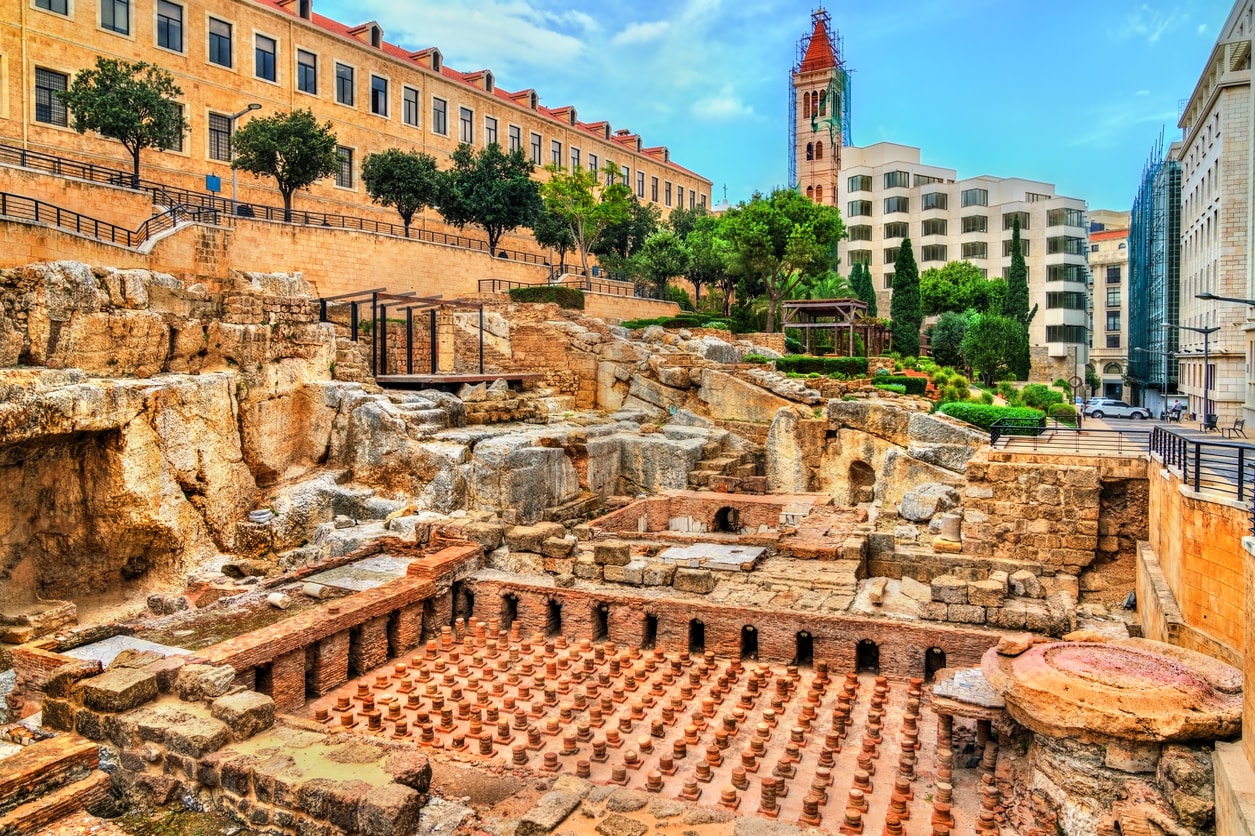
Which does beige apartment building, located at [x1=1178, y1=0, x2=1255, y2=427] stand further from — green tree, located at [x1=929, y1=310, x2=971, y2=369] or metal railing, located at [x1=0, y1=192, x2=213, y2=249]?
metal railing, located at [x1=0, y1=192, x2=213, y2=249]

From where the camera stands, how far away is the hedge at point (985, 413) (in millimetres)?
20562

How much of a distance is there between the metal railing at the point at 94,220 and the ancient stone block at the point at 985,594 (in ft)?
71.5

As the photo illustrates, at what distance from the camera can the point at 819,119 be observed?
237 feet

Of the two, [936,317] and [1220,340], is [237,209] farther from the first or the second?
[936,317]

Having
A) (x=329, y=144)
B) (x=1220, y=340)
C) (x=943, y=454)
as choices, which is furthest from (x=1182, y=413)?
(x=329, y=144)

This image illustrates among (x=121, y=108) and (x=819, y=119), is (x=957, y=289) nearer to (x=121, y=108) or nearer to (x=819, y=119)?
(x=819, y=119)

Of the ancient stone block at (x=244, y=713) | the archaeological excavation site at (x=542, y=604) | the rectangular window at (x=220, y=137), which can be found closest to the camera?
the archaeological excavation site at (x=542, y=604)

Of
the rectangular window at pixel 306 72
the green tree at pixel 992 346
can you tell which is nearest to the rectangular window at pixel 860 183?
the green tree at pixel 992 346

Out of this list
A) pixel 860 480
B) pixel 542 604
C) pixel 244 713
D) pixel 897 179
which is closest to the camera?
pixel 244 713

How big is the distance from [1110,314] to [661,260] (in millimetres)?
45603

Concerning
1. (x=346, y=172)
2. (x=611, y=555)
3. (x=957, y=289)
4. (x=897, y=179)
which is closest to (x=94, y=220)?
(x=611, y=555)

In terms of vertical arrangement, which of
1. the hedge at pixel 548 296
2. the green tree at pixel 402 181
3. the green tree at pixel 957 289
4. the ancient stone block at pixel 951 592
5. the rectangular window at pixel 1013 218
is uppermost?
the rectangular window at pixel 1013 218

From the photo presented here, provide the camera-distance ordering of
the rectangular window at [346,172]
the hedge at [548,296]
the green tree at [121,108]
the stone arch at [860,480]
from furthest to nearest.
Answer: the rectangular window at [346,172] < the hedge at [548,296] < the green tree at [121,108] < the stone arch at [860,480]

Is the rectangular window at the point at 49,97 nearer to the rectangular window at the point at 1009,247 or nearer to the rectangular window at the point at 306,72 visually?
the rectangular window at the point at 306,72
